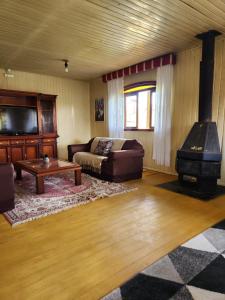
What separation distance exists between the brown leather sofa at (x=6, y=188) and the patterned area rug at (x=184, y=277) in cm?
186

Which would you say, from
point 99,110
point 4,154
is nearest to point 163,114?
point 99,110

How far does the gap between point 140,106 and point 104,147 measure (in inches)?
61.2

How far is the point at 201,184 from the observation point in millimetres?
3262

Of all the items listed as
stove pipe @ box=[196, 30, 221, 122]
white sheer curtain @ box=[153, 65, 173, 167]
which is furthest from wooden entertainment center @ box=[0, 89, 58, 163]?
stove pipe @ box=[196, 30, 221, 122]

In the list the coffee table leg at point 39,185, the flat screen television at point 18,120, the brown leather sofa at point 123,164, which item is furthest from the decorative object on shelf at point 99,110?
the coffee table leg at point 39,185

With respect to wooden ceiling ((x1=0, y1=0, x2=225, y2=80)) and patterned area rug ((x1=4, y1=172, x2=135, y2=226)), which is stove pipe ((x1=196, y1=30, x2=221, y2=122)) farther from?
patterned area rug ((x1=4, y1=172, x2=135, y2=226))

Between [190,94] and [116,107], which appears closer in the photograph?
[190,94]

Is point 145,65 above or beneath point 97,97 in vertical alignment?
above

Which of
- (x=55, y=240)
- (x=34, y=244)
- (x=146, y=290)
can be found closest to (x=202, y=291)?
(x=146, y=290)

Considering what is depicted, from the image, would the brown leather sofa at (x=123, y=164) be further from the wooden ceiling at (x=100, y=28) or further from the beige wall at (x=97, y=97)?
the beige wall at (x=97, y=97)

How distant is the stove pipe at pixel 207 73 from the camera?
3307mm

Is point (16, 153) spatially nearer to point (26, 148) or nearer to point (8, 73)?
point (26, 148)

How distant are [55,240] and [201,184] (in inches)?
92.8

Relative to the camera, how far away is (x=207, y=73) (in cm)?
335
